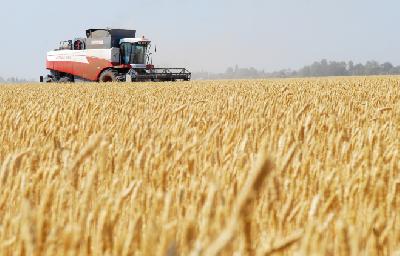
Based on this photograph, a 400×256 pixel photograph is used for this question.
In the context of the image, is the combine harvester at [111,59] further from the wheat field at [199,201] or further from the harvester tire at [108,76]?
the wheat field at [199,201]

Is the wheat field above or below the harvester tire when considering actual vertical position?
above

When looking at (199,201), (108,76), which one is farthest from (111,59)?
(199,201)

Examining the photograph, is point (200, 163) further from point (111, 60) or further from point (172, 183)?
point (111, 60)

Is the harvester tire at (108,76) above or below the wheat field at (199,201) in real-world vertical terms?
below

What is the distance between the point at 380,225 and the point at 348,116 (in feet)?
13.7

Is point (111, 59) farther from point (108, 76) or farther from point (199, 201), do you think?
point (199, 201)

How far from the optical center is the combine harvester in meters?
26.8

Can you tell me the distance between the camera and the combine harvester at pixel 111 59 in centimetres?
2677

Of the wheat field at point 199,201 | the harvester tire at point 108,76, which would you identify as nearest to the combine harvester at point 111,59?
the harvester tire at point 108,76

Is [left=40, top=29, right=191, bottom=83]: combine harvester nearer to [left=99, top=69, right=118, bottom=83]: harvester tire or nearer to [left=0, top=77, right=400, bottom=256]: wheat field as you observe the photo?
[left=99, top=69, right=118, bottom=83]: harvester tire

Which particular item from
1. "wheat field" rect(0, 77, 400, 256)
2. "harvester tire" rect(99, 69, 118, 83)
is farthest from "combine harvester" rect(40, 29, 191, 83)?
"wheat field" rect(0, 77, 400, 256)

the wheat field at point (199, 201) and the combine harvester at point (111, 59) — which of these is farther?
the combine harvester at point (111, 59)

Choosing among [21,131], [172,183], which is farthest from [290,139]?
[21,131]

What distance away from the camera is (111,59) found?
1048 inches
